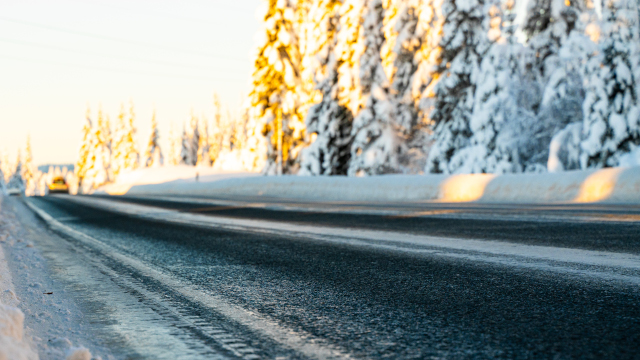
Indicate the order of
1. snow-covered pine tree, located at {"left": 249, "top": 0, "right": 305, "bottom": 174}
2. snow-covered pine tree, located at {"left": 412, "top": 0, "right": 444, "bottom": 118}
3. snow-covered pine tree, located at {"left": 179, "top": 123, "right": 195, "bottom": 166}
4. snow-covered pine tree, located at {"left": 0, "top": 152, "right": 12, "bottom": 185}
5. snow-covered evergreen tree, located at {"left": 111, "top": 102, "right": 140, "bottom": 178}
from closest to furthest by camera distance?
snow-covered pine tree, located at {"left": 412, "top": 0, "right": 444, "bottom": 118} < snow-covered pine tree, located at {"left": 249, "top": 0, "right": 305, "bottom": 174} < snow-covered evergreen tree, located at {"left": 111, "top": 102, "right": 140, "bottom": 178} < snow-covered pine tree, located at {"left": 179, "top": 123, "right": 195, "bottom": 166} < snow-covered pine tree, located at {"left": 0, "top": 152, "right": 12, "bottom": 185}

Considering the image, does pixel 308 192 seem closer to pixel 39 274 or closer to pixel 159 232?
pixel 159 232

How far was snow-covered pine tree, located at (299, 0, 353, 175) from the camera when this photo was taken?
37.2m

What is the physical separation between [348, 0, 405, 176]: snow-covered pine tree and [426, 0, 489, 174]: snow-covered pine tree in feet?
10.8

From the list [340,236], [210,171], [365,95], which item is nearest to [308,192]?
[365,95]

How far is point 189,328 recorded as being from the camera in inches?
121

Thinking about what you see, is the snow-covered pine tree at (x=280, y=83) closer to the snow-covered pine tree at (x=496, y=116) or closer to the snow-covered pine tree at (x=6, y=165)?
the snow-covered pine tree at (x=496, y=116)

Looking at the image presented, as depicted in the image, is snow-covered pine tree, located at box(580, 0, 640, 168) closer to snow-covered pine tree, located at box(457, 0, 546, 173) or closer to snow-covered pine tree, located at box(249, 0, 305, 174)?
snow-covered pine tree, located at box(457, 0, 546, 173)

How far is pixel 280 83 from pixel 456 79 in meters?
17.5

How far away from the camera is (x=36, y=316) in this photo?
135 inches

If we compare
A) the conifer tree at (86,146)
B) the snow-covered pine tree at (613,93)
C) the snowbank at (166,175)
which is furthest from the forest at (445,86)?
the conifer tree at (86,146)

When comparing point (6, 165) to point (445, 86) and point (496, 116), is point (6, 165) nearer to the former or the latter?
point (445, 86)

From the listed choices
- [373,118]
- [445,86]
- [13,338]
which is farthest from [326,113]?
[13,338]

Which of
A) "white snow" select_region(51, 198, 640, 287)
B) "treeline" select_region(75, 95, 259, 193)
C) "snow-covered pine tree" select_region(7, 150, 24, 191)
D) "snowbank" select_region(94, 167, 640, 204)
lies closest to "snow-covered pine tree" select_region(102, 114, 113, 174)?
"treeline" select_region(75, 95, 259, 193)

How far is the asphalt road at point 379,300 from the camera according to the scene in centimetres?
259
